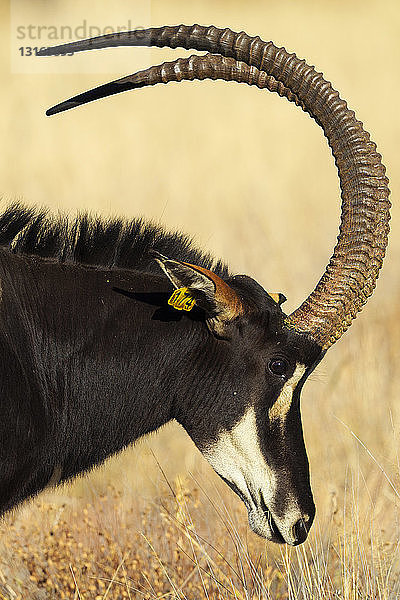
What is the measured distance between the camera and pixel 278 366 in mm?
4355

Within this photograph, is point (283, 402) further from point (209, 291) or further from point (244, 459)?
point (209, 291)

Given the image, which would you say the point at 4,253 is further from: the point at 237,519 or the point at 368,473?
the point at 368,473

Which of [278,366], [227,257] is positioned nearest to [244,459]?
[278,366]

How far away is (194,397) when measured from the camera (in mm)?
4496

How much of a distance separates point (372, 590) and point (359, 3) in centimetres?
1995

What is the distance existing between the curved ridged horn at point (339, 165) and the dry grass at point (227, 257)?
0.89m

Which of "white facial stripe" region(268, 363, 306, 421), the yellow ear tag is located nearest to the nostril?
"white facial stripe" region(268, 363, 306, 421)

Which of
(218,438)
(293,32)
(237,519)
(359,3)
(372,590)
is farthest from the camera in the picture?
(359,3)

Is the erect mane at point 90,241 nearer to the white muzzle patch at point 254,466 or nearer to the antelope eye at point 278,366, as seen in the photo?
the antelope eye at point 278,366

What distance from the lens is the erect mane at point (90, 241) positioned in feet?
15.2

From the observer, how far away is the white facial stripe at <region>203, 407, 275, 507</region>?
432cm

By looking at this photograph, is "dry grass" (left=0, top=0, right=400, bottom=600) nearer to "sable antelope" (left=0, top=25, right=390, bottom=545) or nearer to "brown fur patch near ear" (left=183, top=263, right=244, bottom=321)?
"sable antelope" (left=0, top=25, right=390, bottom=545)

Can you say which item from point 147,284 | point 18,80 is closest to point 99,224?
point 147,284

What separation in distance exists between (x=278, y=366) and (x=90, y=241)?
1.15 m
